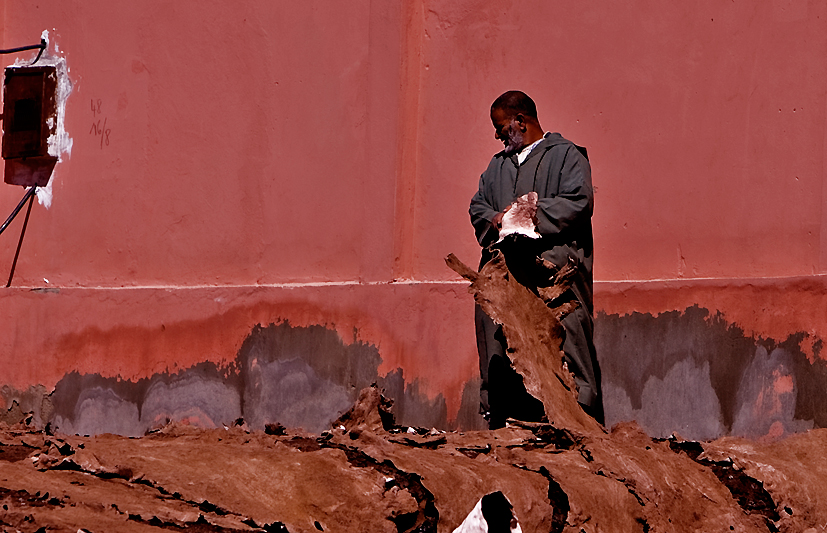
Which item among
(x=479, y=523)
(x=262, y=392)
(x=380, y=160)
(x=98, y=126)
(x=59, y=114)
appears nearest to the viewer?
(x=479, y=523)

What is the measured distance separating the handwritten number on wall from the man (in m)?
3.69

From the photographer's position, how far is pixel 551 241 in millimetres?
5227

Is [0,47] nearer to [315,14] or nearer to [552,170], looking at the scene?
[315,14]

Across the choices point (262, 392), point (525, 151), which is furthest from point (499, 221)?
point (262, 392)

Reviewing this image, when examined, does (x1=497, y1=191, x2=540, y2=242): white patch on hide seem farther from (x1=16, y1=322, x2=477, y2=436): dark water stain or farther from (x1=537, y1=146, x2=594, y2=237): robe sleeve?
(x1=16, y1=322, x2=477, y2=436): dark water stain

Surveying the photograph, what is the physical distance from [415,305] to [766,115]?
2.05 m

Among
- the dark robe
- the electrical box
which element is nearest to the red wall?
the electrical box

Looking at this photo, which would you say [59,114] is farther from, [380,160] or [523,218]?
[523,218]

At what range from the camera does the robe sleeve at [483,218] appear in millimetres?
5332

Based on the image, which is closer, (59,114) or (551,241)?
(551,241)

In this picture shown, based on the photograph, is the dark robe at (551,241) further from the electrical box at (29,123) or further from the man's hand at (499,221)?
the electrical box at (29,123)

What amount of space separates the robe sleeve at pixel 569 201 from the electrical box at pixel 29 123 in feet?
14.8

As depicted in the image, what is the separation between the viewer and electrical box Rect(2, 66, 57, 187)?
8.61m

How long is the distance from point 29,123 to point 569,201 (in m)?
4.81
